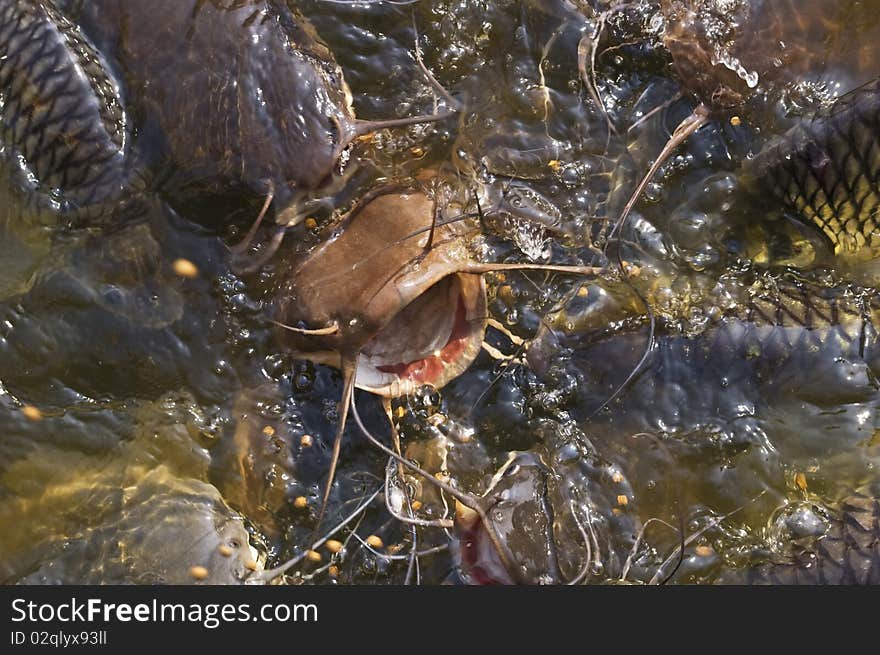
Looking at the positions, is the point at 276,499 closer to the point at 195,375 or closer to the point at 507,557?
the point at 195,375

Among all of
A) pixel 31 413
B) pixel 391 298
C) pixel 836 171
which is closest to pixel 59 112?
pixel 31 413

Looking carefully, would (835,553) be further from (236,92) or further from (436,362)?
(236,92)

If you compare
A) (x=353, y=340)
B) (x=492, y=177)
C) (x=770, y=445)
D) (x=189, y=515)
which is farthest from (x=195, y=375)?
(x=770, y=445)

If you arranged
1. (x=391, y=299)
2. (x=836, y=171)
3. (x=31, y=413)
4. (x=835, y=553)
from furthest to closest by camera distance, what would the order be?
1. (x=31, y=413)
2. (x=836, y=171)
3. (x=835, y=553)
4. (x=391, y=299)

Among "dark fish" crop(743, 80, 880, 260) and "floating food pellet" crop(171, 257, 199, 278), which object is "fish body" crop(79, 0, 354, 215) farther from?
"dark fish" crop(743, 80, 880, 260)

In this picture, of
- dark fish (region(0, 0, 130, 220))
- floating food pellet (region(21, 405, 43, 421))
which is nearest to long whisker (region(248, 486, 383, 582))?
floating food pellet (region(21, 405, 43, 421))

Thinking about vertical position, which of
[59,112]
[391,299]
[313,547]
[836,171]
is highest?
[836,171]

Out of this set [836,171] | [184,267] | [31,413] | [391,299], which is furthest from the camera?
[184,267]
